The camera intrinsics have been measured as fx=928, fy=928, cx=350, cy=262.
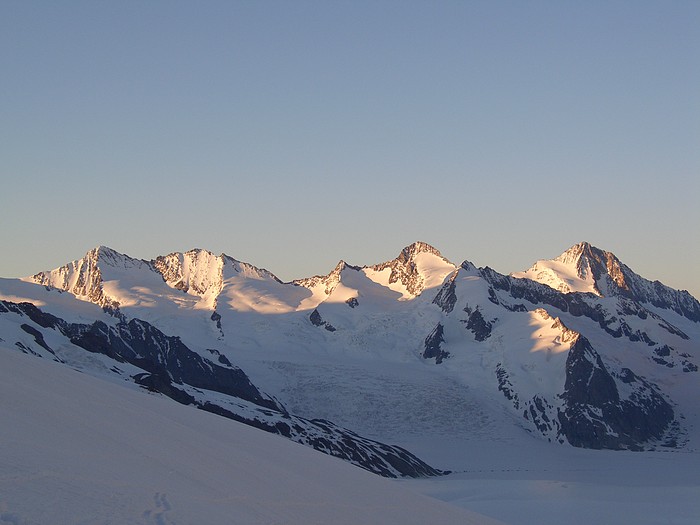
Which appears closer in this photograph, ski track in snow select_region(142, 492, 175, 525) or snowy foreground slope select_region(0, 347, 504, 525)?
ski track in snow select_region(142, 492, 175, 525)

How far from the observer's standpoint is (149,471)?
75.6ft

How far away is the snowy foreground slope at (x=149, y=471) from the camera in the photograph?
18453 mm

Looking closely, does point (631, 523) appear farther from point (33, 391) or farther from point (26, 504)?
point (26, 504)

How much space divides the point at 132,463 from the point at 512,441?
173m

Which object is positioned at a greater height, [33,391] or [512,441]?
[512,441]

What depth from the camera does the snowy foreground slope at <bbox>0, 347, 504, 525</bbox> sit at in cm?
1845

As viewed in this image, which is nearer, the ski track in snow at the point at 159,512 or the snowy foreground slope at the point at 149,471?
the ski track in snow at the point at 159,512

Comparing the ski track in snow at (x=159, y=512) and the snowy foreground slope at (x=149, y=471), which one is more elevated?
the snowy foreground slope at (x=149, y=471)

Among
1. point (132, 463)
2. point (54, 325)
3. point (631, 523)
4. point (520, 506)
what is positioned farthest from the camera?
point (54, 325)

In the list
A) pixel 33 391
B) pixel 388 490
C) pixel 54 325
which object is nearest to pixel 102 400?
pixel 33 391

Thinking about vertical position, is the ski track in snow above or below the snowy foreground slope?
below

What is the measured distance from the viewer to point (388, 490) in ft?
108

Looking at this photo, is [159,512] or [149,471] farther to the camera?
[149,471]

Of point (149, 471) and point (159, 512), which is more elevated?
point (149, 471)
